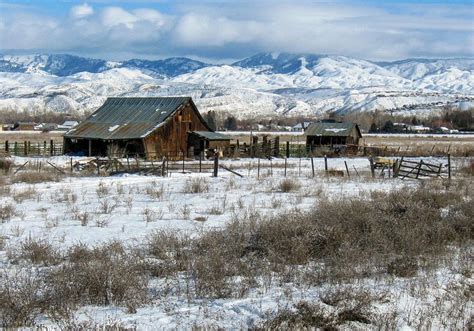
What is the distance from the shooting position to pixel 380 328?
700 centimetres

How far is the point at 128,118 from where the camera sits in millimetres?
50000

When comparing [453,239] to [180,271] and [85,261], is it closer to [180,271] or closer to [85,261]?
[180,271]

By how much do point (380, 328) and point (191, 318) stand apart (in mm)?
2150

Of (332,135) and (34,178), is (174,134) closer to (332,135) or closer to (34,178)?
(332,135)

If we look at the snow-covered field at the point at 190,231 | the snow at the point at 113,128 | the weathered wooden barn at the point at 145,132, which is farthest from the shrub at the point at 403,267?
the snow at the point at 113,128

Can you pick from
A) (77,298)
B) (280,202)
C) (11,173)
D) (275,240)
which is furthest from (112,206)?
(11,173)

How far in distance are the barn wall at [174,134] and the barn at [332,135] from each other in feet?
48.6

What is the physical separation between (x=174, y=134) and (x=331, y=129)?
1968cm

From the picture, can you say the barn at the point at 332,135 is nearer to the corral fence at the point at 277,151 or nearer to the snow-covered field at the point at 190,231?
the corral fence at the point at 277,151

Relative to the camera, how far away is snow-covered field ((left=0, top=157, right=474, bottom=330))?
23.7ft

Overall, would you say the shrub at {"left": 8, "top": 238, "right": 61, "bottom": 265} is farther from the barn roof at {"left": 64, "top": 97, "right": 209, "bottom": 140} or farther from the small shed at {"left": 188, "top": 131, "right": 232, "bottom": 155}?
the small shed at {"left": 188, "top": 131, "right": 232, "bottom": 155}

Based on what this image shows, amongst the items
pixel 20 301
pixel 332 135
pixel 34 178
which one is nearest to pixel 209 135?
pixel 332 135

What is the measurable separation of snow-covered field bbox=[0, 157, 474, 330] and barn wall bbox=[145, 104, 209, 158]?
19.9 m

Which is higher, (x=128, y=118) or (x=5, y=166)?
(x=128, y=118)
